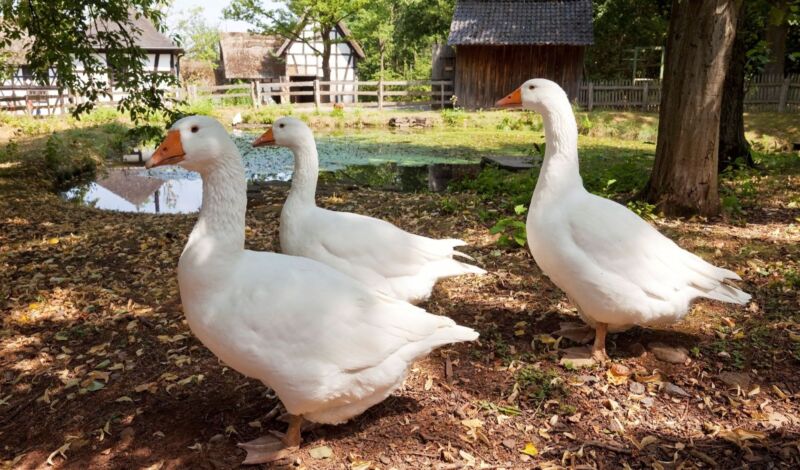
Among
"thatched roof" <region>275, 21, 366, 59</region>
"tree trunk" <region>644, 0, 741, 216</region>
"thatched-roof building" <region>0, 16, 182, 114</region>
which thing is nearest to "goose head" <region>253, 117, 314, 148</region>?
→ "tree trunk" <region>644, 0, 741, 216</region>

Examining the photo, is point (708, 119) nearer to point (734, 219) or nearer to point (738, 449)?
point (734, 219)

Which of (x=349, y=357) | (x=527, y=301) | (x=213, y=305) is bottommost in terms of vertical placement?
(x=527, y=301)

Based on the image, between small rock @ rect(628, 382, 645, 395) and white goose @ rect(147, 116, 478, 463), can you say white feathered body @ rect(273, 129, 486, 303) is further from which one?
small rock @ rect(628, 382, 645, 395)

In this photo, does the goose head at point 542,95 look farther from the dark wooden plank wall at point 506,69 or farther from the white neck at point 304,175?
the dark wooden plank wall at point 506,69

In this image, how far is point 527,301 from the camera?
479 cm

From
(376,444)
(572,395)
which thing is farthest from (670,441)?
(376,444)

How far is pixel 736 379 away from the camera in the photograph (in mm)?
3512

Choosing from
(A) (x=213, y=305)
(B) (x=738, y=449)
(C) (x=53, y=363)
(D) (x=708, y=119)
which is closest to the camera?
(A) (x=213, y=305)

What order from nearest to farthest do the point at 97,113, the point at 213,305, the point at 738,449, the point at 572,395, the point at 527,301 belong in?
1. the point at 213,305
2. the point at 738,449
3. the point at 572,395
4. the point at 527,301
5. the point at 97,113

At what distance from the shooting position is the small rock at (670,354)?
3736 mm

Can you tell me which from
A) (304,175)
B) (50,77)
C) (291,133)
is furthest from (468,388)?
(50,77)

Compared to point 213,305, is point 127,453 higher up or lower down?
lower down

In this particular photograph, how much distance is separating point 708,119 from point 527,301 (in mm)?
3215

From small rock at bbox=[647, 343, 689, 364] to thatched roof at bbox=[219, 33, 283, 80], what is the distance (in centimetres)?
4159
